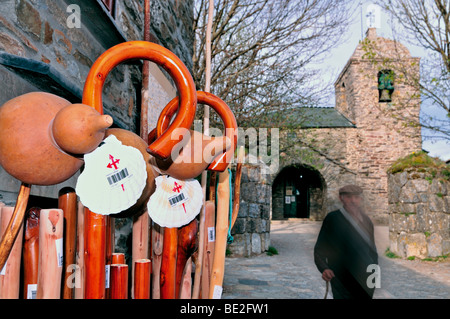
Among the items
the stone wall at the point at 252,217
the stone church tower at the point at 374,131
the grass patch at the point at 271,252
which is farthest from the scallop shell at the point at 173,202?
the stone church tower at the point at 374,131

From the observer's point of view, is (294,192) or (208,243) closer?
(208,243)

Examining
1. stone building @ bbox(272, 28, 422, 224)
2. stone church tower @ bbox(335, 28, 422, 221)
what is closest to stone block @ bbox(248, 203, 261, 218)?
stone building @ bbox(272, 28, 422, 224)

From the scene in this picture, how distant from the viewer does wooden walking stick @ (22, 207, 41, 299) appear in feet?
2.68

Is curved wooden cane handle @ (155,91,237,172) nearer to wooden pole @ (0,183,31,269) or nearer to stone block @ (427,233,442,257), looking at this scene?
wooden pole @ (0,183,31,269)

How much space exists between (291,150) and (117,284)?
950cm

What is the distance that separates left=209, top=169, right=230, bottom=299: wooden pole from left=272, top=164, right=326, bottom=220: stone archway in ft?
53.7

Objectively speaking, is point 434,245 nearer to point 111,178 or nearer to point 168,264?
point 168,264

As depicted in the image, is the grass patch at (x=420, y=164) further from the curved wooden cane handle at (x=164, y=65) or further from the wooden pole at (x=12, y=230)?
the wooden pole at (x=12, y=230)

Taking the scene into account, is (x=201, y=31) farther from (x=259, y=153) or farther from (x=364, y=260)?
(x=364, y=260)

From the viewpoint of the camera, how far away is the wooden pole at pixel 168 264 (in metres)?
1.03

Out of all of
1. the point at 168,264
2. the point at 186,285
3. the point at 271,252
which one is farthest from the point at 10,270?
the point at 271,252

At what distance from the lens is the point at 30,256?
0.82 meters

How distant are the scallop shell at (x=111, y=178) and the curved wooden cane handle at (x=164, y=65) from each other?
0.19 ft

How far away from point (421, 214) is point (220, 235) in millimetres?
7219
